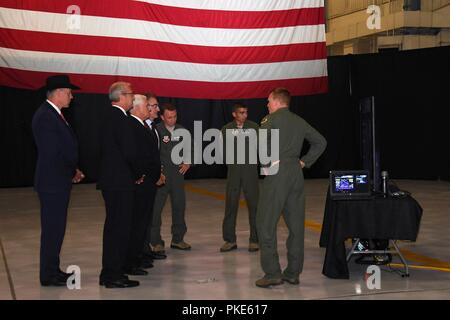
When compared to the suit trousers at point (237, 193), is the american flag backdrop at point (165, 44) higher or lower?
higher

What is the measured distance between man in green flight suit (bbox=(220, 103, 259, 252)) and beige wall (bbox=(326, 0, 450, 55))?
15.3m

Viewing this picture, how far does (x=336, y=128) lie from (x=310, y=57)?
6132 millimetres

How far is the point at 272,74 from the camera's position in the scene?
11211mm

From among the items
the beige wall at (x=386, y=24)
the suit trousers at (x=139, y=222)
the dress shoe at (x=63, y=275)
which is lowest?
the dress shoe at (x=63, y=275)

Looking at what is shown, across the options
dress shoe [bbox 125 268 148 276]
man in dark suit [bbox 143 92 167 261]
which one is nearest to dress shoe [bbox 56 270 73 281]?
dress shoe [bbox 125 268 148 276]

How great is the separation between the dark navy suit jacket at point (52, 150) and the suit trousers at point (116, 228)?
1.29 feet

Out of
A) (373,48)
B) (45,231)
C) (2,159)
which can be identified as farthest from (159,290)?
(373,48)

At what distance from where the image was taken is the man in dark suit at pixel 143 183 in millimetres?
6352

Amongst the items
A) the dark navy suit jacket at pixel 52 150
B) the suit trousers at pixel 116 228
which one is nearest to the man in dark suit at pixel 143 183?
the suit trousers at pixel 116 228

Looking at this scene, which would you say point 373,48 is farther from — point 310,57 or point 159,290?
point 159,290

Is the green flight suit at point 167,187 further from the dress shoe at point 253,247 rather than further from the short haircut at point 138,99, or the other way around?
the short haircut at point 138,99

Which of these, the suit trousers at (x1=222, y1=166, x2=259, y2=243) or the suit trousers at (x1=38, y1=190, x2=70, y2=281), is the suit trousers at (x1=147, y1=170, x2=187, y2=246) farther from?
the suit trousers at (x1=38, y1=190, x2=70, y2=281)

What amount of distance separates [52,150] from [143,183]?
Result: 3.25 ft

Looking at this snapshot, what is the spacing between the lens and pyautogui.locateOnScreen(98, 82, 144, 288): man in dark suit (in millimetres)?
5969
